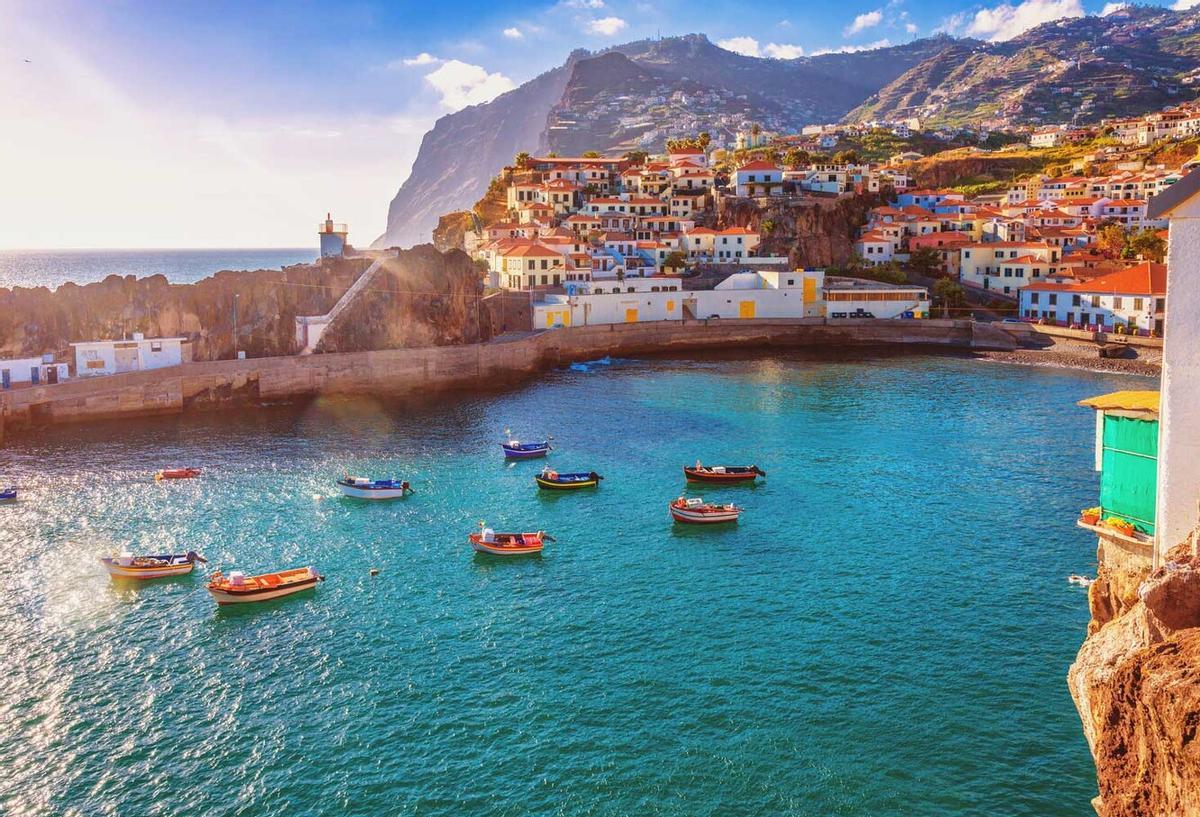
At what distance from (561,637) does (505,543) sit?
7491 millimetres

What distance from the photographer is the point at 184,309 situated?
67.5 m

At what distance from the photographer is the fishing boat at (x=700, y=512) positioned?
37.3 meters

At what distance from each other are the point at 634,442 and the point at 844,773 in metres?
31.5

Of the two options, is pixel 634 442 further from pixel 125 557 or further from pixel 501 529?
pixel 125 557

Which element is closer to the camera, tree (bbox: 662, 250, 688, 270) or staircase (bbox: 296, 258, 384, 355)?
staircase (bbox: 296, 258, 384, 355)

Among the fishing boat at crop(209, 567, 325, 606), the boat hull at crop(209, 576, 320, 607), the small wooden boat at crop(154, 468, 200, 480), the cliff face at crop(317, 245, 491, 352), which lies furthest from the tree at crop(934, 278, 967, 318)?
the boat hull at crop(209, 576, 320, 607)

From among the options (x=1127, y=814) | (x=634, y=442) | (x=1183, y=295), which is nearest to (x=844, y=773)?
(x=1127, y=814)

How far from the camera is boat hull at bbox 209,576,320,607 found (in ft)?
97.6

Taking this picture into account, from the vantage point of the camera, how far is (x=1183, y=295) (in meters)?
13.9

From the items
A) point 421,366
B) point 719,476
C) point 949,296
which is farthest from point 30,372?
point 949,296

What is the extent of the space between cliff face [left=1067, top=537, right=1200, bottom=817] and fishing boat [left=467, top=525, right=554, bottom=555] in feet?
75.9

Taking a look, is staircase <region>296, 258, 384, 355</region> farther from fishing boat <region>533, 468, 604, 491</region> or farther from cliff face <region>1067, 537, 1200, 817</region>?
cliff face <region>1067, 537, 1200, 817</region>

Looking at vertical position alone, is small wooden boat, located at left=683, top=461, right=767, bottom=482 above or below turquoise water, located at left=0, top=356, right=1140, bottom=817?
above

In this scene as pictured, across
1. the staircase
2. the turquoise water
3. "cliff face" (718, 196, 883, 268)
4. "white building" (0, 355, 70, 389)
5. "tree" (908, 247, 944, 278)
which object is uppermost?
"cliff face" (718, 196, 883, 268)
